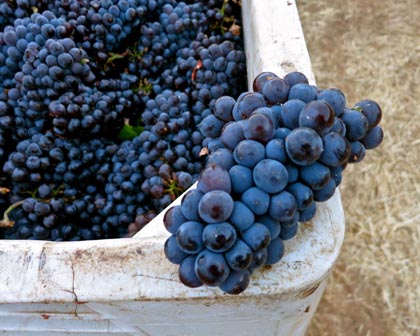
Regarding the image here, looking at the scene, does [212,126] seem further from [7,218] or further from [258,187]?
[7,218]

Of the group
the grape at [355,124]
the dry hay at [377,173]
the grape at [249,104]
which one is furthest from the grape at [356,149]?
the dry hay at [377,173]

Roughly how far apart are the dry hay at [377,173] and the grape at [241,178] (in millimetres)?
830

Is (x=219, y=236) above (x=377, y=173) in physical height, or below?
above

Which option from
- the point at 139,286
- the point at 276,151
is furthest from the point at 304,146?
the point at 139,286

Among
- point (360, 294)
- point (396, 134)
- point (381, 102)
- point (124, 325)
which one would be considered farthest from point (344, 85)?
point (124, 325)

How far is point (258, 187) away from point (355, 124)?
142mm

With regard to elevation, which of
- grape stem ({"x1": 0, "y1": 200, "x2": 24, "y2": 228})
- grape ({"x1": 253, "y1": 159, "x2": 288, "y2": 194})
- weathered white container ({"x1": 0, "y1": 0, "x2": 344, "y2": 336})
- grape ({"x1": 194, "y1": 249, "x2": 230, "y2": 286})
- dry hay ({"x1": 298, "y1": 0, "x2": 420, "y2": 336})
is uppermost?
grape ({"x1": 253, "y1": 159, "x2": 288, "y2": 194})

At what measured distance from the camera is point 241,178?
430 millimetres

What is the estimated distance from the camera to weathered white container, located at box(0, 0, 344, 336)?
0.50 metres

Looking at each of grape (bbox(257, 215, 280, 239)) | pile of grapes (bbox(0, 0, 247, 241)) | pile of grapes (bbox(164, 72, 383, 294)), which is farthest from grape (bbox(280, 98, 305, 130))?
pile of grapes (bbox(0, 0, 247, 241))

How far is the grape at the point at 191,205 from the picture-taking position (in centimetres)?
42

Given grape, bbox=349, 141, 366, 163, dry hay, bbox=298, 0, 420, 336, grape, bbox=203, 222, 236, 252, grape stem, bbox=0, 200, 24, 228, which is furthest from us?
dry hay, bbox=298, 0, 420, 336

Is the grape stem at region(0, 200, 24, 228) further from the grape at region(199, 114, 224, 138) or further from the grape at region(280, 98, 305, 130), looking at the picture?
the grape at region(280, 98, 305, 130)

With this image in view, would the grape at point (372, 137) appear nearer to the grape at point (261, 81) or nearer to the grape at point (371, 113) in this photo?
the grape at point (371, 113)
